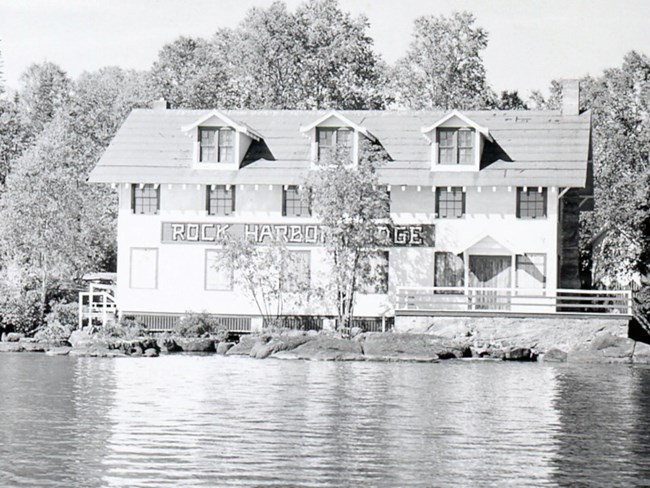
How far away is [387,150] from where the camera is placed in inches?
1796

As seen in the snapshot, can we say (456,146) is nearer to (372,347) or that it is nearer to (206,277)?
(372,347)

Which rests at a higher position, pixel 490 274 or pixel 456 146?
pixel 456 146

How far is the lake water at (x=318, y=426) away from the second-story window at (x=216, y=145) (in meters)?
11.8

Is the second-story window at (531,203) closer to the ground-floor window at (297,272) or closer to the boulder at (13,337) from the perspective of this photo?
the ground-floor window at (297,272)

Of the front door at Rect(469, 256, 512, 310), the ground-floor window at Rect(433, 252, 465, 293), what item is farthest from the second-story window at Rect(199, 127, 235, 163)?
the front door at Rect(469, 256, 512, 310)

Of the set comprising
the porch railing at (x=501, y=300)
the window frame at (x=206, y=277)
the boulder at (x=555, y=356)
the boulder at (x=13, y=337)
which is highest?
the window frame at (x=206, y=277)

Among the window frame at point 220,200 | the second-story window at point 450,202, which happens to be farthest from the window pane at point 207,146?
the second-story window at point 450,202

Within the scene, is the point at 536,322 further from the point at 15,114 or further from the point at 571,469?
the point at 15,114

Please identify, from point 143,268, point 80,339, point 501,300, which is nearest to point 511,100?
point 501,300

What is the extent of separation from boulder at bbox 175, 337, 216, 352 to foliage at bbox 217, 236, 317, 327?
8.61 feet

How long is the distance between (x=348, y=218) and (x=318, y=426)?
1996 cm

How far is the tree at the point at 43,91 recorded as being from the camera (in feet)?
250

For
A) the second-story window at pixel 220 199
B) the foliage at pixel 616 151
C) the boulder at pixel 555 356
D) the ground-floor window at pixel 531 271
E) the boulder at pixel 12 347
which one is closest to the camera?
the boulder at pixel 555 356

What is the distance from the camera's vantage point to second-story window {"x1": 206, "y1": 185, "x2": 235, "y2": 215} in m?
45.4
